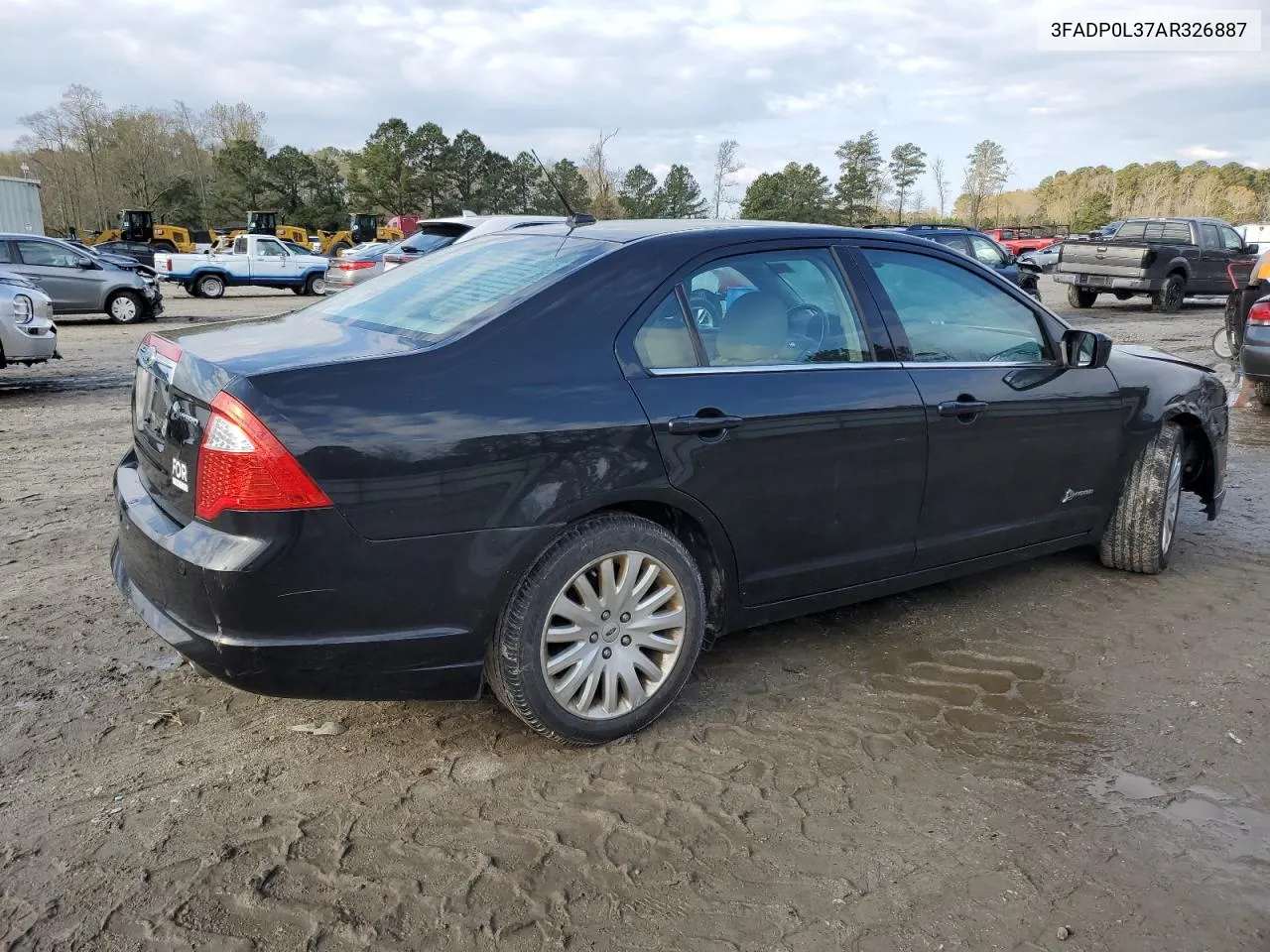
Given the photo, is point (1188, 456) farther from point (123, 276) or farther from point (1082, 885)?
point (123, 276)

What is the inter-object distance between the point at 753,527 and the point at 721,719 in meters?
0.67

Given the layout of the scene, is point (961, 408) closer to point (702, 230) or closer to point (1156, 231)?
point (702, 230)

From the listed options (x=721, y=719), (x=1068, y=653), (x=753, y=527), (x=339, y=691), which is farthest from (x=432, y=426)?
(x=1068, y=653)

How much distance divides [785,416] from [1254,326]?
288 inches

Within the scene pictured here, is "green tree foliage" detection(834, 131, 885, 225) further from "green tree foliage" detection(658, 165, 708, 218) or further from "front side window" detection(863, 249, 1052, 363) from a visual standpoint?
"front side window" detection(863, 249, 1052, 363)

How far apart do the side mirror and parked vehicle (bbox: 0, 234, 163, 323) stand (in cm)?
1691

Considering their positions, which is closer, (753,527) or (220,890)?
(220,890)

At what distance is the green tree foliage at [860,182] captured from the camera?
2155 inches

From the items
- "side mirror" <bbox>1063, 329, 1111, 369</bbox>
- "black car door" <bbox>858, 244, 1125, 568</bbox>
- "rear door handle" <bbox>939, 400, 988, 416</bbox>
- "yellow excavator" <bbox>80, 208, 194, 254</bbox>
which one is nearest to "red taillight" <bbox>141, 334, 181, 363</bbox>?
"black car door" <bbox>858, 244, 1125, 568</bbox>

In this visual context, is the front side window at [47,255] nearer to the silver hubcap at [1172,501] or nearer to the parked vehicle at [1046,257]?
the silver hubcap at [1172,501]

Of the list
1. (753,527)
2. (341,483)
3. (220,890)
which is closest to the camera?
(220,890)

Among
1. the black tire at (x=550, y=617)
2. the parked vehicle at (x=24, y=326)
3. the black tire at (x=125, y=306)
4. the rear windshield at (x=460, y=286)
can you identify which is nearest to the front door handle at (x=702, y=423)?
the black tire at (x=550, y=617)

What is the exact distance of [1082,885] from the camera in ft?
8.45

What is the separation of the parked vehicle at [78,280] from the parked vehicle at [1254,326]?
16997 mm
